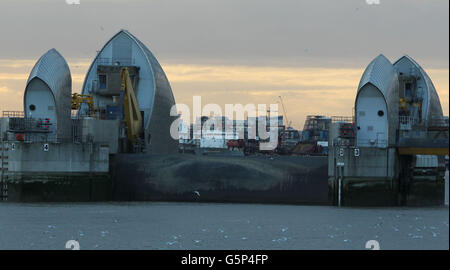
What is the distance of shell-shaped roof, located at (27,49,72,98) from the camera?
73.1 m

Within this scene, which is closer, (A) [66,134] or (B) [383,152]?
(B) [383,152]

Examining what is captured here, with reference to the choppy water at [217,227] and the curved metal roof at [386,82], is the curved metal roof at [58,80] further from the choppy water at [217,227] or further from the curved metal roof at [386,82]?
the curved metal roof at [386,82]

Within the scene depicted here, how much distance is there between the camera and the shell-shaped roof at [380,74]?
6975 cm

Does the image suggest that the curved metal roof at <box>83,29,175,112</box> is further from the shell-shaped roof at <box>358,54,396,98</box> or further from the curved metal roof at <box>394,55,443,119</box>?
the shell-shaped roof at <box>358,54,396,98</box>

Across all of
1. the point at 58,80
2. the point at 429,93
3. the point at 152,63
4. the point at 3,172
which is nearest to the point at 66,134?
the point at 58,80

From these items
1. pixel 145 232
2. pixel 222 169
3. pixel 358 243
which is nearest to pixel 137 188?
pixel 222 169

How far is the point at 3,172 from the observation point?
230 ft

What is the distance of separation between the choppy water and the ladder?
3.39m

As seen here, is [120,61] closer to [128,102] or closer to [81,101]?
[81,101]

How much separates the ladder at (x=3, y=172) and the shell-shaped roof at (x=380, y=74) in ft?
85.8

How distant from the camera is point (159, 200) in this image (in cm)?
7262

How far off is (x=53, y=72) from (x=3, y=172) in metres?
8.73

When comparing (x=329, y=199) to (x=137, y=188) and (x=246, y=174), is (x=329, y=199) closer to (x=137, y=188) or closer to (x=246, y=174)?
(x=246, y=174)

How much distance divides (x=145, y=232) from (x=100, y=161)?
21.9 metres
